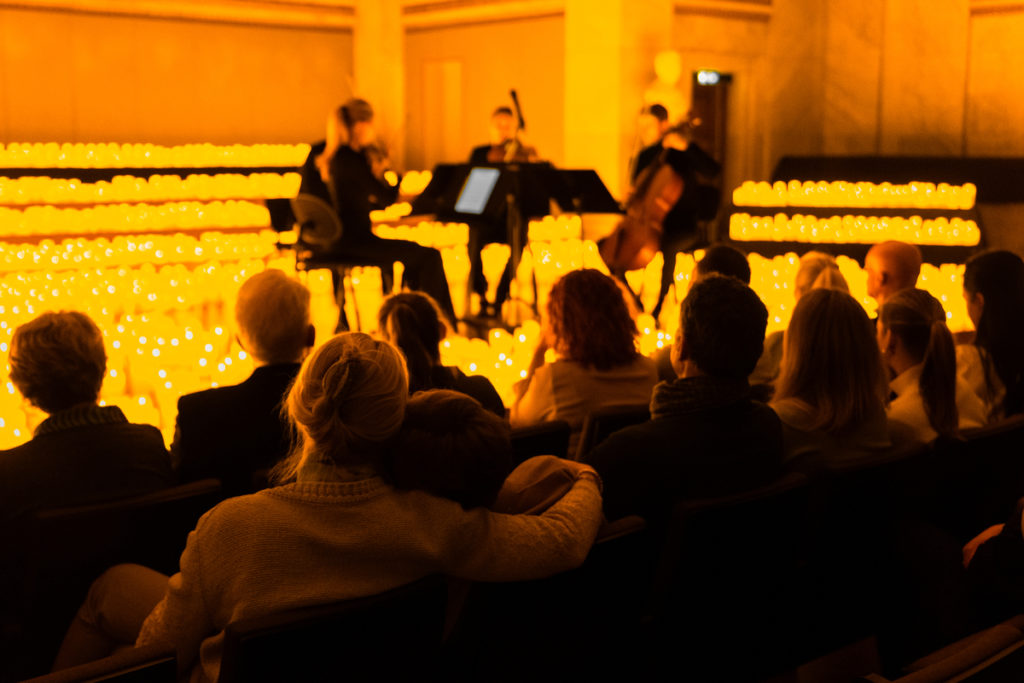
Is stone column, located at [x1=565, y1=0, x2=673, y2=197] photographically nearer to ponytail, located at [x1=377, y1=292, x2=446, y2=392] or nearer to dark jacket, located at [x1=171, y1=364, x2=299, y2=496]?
ponytail, located at [x1=377, y1=292, x2=446, y2=392]

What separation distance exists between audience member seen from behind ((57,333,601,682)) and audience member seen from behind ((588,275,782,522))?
1.63 feet

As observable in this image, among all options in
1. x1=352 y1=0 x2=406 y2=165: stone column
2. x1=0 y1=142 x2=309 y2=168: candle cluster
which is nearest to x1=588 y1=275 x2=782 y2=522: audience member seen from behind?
x1=0 y1=142 x2=309 y2=168: candle cluster

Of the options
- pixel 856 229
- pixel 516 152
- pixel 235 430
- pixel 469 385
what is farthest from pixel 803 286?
pixel 856 229

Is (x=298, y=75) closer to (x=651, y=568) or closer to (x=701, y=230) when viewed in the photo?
(x=701, y=230)

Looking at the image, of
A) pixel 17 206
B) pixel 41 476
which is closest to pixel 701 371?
pixel 41 476

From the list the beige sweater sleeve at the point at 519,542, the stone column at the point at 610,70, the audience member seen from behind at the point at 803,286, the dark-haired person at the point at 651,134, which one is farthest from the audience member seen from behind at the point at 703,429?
the stone column at the point at 610,70

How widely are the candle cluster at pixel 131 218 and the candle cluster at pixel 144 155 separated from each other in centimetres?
69

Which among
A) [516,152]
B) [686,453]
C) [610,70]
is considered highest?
[610,70]

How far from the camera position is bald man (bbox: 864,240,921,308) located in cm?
475

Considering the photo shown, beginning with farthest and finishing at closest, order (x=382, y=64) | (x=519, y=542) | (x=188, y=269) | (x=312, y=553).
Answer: (x=382, y=64)
(x=188, y=269)
(x=519, y=542)
(x=312, y=553)

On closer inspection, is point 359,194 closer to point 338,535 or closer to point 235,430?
point 235,430

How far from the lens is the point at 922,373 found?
319 cm

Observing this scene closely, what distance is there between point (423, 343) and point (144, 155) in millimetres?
7595

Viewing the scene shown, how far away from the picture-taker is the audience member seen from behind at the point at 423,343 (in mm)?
3324
